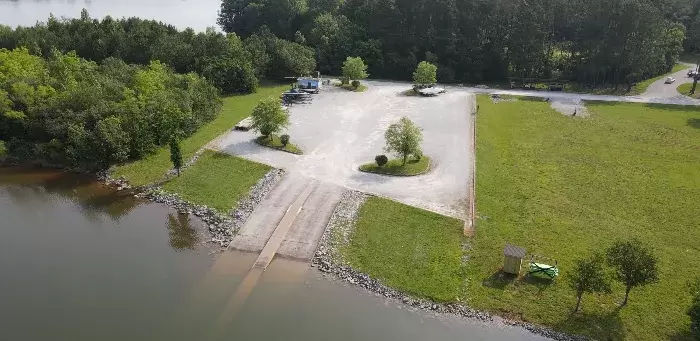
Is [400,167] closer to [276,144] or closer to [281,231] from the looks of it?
[276,144]

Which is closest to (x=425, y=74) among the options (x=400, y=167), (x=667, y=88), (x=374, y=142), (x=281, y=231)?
(x=374, y=142)

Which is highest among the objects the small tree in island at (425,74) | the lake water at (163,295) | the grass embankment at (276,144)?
the small tree in island at (425,74)

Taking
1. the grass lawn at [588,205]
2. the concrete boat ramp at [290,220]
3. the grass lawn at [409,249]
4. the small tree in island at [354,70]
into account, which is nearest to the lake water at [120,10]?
the small tree in island at [354,70]

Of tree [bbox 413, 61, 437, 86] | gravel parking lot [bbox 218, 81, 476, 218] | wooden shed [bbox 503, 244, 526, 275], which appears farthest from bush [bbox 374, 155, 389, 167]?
tree [bbox 413, 61, 437, 86]

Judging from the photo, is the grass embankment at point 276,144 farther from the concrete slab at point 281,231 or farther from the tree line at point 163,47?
the tree line at point 163,47

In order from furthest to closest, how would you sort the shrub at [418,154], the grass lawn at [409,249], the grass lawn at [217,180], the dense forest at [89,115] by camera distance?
the dense forest at [89,115], the shrub at [418,154], the grass lawn at [217,180], the grass lawn at [409,249]

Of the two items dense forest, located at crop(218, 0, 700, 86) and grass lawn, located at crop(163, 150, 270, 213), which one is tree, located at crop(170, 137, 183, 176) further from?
dense forest, located at crop(218, 0, 700, 86)
